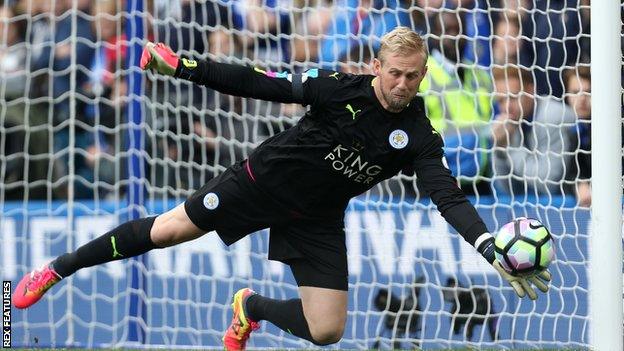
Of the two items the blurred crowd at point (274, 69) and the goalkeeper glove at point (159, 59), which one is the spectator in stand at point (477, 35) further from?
the goalkeeper glove at point (159, 59)

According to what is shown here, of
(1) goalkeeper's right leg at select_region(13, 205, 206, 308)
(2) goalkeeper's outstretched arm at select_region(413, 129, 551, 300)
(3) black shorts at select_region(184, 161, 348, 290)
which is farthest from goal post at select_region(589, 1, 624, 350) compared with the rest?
(1) goalkeeper's right leg at select_region(13, 205, 206, 308)

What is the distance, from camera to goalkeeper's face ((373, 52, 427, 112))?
5.07 metres

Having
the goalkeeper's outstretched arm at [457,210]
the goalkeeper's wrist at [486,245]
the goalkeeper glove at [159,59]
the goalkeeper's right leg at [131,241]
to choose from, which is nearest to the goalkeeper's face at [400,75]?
the goalkeeper's outstretched arm at [457,210]

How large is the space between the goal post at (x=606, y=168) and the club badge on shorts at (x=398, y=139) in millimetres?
992

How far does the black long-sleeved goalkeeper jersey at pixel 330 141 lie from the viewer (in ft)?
16.8

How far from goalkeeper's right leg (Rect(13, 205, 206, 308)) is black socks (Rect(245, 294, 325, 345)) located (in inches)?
25.5

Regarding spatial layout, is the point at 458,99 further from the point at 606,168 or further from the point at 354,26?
the point at 606,168

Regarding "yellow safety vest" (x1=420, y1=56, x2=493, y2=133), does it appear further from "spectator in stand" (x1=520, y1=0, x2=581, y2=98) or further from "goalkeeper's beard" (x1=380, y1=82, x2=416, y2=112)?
"goalkeeper's beard" (x1=380, y1=82, x2=416, y2=112)

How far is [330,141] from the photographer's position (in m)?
5.41

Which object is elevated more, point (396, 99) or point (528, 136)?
point (528, 136)

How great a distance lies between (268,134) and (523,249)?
3.30 metres

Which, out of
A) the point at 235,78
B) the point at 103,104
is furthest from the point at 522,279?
the point at 103,104

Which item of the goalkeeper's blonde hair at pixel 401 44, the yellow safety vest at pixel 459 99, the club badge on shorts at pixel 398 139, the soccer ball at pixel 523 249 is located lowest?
the soccer ball at pixel 523 249

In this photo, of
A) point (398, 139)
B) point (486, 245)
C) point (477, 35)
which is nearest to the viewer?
point (486, 245)
